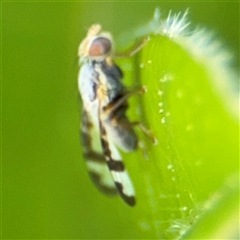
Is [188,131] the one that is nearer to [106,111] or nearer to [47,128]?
[106,111]

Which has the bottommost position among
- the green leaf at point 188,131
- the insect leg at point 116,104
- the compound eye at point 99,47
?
the green leaf at point 188,131

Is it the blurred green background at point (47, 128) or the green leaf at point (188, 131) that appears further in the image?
the blurred green background at point (47, 128)

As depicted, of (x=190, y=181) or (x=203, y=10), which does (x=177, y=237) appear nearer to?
(x=190, y=181)

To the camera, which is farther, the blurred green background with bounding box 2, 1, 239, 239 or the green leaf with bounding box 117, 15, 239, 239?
the blurred green background with bounding box 2, 1, 239, 239

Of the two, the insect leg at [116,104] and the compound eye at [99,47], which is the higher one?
the compound eye at [99,47]

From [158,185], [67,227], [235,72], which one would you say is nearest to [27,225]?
[67,227]

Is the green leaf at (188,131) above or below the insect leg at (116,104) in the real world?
below
